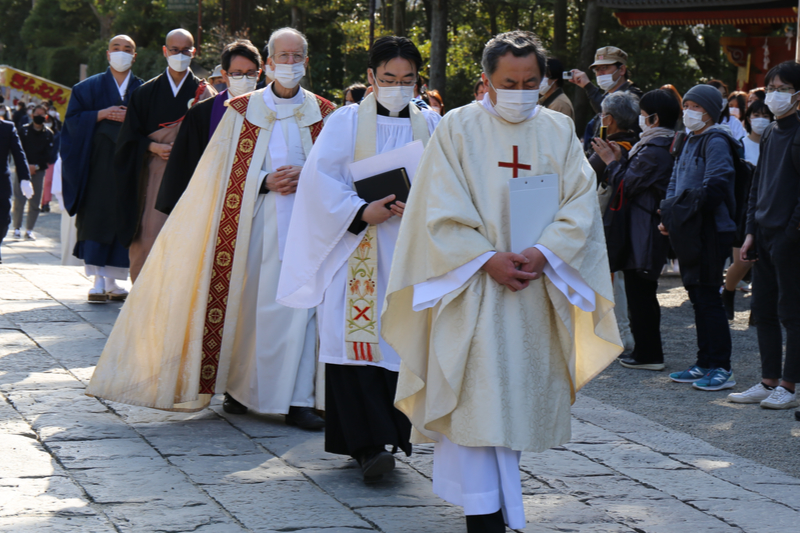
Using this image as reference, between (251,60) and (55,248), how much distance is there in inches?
301

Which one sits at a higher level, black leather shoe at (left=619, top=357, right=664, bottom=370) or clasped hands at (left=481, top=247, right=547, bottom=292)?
clasped hands at (left=481, top=247, right=547, bottom=292)

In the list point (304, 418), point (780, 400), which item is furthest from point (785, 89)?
point (304, 418)

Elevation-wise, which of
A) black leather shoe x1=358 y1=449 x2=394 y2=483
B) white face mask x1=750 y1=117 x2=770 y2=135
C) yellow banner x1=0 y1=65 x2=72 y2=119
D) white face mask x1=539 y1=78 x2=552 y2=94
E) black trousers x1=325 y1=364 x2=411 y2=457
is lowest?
black leather shoe x1=358 y1=449 x2=394 y2=483

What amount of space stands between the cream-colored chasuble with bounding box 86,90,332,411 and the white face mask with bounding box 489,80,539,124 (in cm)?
197

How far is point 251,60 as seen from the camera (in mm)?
5785

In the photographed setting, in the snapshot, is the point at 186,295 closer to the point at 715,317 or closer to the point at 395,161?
the point at 395,161

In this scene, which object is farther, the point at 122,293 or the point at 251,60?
the point at 122,293

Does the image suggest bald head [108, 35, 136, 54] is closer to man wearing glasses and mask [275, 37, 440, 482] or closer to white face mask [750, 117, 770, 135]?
man wearing glasses and mask [275, 37, 440, 482]

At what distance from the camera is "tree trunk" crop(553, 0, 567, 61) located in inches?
792

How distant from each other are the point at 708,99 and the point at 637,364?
6.17 ft

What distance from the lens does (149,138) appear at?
7359mm

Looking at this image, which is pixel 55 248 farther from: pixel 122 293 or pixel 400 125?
pixel 400 125

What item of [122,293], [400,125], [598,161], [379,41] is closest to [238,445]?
[400,125]

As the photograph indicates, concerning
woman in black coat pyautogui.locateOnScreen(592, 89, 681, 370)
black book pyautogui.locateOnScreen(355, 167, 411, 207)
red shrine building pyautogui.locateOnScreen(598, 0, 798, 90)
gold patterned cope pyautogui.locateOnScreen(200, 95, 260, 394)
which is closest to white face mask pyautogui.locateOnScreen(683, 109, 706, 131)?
woman in black coat pyautogui.locateOnScreen(592, 89, 681, 370)
